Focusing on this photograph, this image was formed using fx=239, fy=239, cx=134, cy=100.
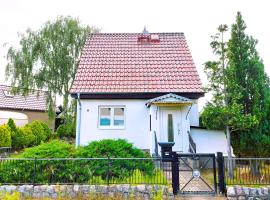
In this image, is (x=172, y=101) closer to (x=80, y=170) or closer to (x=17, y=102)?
(x=80, y=170)

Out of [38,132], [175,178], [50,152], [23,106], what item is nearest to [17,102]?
[23,106]

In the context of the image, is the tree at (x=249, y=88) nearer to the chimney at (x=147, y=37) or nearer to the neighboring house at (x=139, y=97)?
the neighboring house at (x=139, y=97)

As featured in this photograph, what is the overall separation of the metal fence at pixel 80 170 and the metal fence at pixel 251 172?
2.27 meters

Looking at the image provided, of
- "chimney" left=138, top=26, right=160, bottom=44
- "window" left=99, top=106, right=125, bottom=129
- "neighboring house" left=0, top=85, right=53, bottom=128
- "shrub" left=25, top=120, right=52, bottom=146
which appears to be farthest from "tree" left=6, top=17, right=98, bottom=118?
"window" left=99, top=106, right=125, bottom=129

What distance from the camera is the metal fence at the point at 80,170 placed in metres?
7.97

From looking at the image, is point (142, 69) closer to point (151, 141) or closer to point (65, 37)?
point (151, 141)

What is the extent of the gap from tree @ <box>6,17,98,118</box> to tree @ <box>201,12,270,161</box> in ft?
49.2

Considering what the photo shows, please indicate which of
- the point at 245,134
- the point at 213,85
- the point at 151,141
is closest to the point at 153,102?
the point at 151,141

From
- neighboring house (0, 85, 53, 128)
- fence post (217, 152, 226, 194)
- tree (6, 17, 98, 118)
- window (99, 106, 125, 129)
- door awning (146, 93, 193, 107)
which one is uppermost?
tree (6, 17, 98, 118)

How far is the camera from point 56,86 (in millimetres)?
21828

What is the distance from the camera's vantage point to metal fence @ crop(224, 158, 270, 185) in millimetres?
7757

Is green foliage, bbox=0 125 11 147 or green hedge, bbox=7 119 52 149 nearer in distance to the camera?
green foliage, bbox=0 125 11 147

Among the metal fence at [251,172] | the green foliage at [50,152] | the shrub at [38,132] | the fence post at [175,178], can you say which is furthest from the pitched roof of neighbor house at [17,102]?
the metal fence at [251,172]

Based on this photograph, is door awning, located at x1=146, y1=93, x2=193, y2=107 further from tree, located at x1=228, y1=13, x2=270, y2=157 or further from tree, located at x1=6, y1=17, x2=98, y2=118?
tree, located at x1=6, y1=17, x2=98, y2=118
